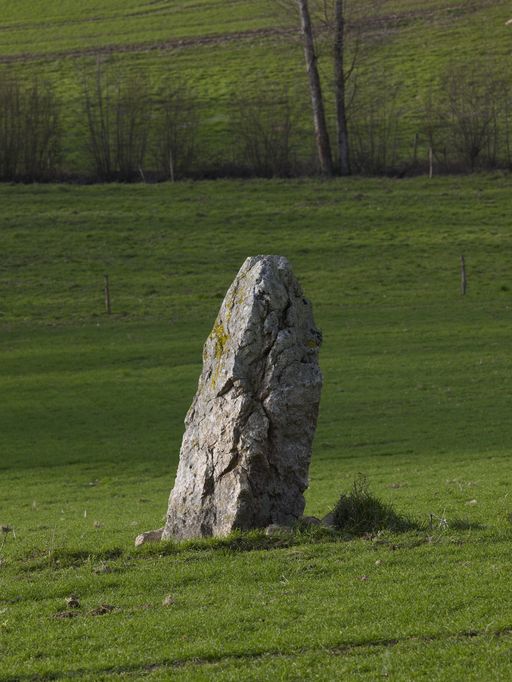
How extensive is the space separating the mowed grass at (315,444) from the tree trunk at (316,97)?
2723mm

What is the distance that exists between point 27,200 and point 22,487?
41618mm

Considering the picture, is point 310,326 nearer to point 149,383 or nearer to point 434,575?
point 434,575

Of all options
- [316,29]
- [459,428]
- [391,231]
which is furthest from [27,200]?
[459,428]

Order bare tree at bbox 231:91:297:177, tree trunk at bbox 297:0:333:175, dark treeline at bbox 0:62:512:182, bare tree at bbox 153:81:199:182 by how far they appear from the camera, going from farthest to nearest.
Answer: bare tree at bbox 153:81:199:182, bare tree at bbox 231:91:297:177, dark treeline at bbox 0:62:512:182, tree trunk at bbox 297:0:333:175

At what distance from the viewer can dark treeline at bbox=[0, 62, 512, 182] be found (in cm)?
7019

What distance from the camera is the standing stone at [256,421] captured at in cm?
1388

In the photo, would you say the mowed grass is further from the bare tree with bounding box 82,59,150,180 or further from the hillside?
the hillside

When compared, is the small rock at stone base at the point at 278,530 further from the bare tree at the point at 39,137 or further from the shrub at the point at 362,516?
the bare tree at the point at 39,137

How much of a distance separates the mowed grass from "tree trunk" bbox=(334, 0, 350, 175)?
3.55 m

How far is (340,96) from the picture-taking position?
6969 cm

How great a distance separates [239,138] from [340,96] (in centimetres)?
801

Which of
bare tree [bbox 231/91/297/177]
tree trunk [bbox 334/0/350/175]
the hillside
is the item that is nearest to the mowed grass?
tree trunk [bbox 334/0/350/175]

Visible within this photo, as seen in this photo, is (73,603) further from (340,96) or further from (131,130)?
(131,130)

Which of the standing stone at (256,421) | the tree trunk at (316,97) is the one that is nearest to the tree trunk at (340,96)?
the tree trunk at (316,97)
